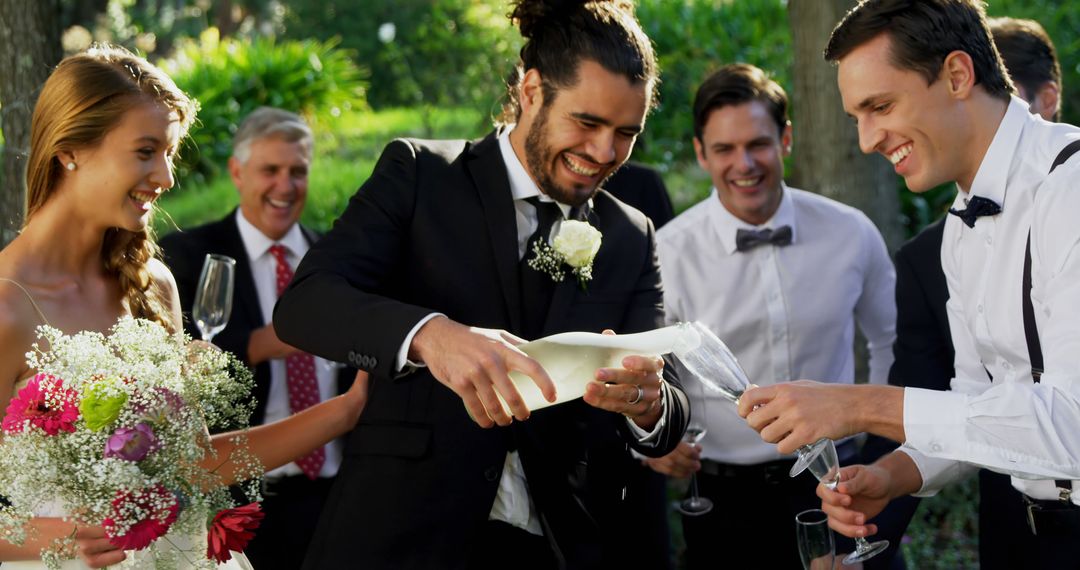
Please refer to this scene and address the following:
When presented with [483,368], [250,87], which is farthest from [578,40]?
[250,87]

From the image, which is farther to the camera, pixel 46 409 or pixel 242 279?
pixel 242 279

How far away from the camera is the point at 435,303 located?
120 inches

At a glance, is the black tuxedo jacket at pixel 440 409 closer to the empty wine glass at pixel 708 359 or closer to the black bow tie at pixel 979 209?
the empty wine glass at pixel 708 359

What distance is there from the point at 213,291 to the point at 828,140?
124 inches

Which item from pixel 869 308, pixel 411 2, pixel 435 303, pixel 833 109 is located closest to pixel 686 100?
pixel 833 109

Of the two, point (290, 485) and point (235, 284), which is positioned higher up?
point (235, 284)

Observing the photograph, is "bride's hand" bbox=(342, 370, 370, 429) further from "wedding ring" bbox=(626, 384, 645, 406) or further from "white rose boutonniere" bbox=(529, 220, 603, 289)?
"wedding ring" bbox=(626, 384, 645, 406)

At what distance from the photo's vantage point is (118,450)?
7.42 ft

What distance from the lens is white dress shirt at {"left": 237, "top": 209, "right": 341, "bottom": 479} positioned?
4.93m

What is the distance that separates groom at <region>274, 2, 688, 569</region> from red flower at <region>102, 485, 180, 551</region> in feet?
1.92

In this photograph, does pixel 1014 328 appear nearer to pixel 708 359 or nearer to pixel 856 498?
pixel 856 498

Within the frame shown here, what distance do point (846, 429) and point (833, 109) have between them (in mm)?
3301

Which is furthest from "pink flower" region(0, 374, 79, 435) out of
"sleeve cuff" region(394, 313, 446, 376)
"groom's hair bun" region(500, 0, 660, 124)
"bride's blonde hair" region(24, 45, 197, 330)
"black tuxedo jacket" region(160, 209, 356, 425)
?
"black tuxedo jacket" region(160, 209, 356, 425)

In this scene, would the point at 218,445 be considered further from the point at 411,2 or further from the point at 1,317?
the point at 411,2
